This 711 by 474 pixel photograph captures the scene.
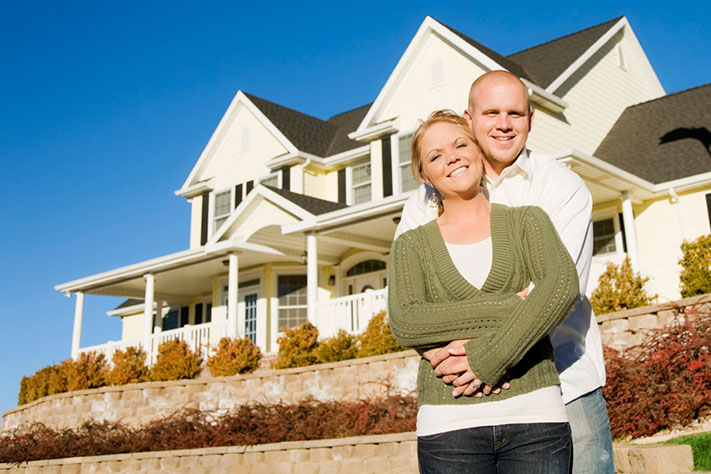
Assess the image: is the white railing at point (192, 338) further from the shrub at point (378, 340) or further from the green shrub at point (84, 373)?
the shrub at point (378, 340)

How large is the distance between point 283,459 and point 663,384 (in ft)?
13.6

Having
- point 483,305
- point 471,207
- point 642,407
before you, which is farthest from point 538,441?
point 642,407

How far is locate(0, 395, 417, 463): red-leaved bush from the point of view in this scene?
A: 29.8ft

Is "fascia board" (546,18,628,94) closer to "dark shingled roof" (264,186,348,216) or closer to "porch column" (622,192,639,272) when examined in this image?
"porch column" (622,192,639,272)

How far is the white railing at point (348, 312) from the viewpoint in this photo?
1369cm

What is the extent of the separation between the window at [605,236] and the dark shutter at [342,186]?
686 cm

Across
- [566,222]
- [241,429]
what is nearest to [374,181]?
[241,429]

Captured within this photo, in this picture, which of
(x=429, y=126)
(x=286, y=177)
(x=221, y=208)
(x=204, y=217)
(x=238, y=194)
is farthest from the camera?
(x=204, y=217)

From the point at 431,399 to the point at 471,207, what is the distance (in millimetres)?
635

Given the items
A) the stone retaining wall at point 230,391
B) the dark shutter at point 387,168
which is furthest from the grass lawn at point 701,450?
the dark shutter at point 387,168

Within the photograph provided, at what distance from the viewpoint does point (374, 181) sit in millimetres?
17797

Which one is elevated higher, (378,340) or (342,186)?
(342,186)

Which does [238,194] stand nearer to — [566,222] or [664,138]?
[664,138]

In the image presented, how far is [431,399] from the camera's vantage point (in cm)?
223
